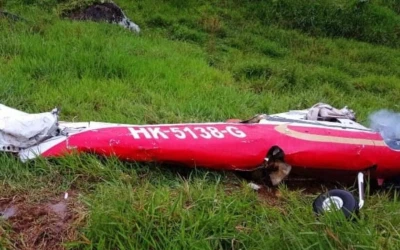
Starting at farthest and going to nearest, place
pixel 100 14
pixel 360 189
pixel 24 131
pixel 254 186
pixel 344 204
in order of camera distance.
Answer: pixel 100 14
pixel 24 131
pixel 254 186
pixel 360 189
pixel 344 204

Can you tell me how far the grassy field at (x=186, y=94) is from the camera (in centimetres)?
229

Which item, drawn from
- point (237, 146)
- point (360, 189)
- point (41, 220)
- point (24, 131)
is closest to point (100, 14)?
point (24, 131)

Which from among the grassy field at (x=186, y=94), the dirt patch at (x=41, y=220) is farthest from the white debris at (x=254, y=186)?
the dirt patch at (x=41, y=220)

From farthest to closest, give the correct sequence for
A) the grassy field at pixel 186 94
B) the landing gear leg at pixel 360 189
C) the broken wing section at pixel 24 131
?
the broken wing section at pixel 24 131
the landing gear leg at pixel 360 189
the grassy field at pixel 186 94

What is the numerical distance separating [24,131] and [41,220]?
0.70 m

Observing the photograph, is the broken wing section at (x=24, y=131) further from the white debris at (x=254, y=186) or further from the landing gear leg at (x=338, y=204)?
the landing gear leg at (x=338, y=204)

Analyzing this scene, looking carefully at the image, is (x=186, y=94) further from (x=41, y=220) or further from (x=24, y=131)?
(x=41, y=220)

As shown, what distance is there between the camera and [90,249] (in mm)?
2230

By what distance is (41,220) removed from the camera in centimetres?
248

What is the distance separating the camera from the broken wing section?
9.79ft

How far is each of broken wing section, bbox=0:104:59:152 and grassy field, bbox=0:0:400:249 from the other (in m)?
0.11

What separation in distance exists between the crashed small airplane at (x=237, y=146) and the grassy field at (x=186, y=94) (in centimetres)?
9

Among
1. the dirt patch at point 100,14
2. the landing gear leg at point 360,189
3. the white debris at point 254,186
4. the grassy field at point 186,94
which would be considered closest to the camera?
the grassy field at point 186,94

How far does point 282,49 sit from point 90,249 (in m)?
5.64
